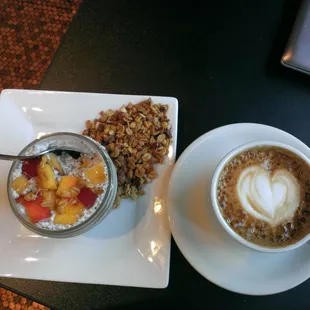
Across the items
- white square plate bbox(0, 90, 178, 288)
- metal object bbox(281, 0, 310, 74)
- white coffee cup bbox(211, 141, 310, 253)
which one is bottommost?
white square plate bbox(0, 90, 178, 288)

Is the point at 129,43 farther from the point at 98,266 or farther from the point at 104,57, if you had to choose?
the point at 98,266

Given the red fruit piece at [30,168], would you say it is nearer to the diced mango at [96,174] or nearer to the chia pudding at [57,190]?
the chia pudding at [57,190]

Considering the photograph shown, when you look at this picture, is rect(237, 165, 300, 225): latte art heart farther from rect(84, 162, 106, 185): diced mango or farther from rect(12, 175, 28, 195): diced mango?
rect(12, 175, 28, 195): diced mango

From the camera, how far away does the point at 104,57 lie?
1007 mm

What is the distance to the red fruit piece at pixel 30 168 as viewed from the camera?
32.9 inches

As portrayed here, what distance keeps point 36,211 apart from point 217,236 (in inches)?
14.6

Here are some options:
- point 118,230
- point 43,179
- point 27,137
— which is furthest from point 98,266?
point 27,137

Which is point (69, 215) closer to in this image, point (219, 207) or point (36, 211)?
point (36, 211)

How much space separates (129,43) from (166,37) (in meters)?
Result: 0.09

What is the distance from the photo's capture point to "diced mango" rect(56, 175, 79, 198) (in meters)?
0.79

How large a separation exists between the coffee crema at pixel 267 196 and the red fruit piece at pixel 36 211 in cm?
34

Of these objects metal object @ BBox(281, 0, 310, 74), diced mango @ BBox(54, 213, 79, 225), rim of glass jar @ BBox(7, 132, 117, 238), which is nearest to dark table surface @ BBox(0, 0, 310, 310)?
metal object @ BBox(281, 0, 310, 74)

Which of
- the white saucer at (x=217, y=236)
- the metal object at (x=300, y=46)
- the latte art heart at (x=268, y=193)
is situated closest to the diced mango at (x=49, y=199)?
the white saucer at (x=217, y=236)

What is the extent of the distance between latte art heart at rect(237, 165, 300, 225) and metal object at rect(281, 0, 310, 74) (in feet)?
1.02
